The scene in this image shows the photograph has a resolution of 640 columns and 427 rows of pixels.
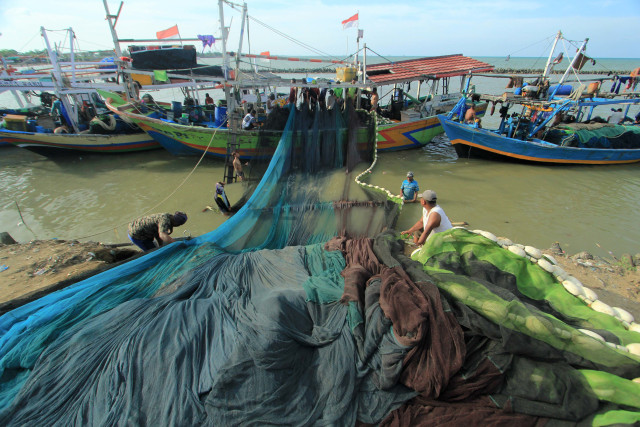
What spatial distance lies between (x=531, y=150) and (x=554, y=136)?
4.88 feet

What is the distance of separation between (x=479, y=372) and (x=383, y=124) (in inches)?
424

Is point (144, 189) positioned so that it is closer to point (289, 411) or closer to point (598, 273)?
point (289, 411)

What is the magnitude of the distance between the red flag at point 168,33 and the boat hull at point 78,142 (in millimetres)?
3521

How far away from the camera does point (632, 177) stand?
408 inches

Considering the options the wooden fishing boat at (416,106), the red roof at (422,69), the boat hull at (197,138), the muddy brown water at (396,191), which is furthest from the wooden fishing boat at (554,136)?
the boat hull at (197,138)

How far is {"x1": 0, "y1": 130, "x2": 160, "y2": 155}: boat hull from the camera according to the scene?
10.5 meters

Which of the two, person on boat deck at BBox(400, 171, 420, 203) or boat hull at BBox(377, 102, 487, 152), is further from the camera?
boat hull at BBox(377, 102, 487, 152)

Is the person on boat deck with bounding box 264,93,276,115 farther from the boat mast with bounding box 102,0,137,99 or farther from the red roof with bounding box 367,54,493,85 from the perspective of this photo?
the boat mast with bounding box 102,0,137,99

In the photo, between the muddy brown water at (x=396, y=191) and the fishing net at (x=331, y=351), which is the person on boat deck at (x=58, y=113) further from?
the fishing net at (x=331, y=351)

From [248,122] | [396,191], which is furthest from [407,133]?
[248,122]

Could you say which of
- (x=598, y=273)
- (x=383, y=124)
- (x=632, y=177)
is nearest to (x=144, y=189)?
(x=383, y=124)

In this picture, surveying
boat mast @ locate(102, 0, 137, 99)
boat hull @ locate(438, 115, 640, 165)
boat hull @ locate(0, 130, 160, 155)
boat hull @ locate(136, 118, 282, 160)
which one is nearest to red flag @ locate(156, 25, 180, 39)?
boat mast @ locate(102, 0, 137, 99)

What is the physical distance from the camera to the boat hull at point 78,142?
10.5 meters

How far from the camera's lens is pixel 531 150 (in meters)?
10.6
